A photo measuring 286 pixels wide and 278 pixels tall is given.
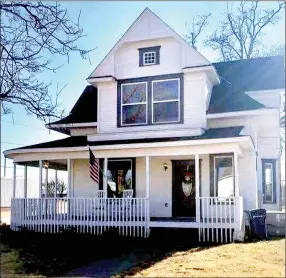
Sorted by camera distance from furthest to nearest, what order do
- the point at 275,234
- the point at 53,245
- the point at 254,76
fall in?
the point at 254,76, the point at 275,234, the point at 53,245

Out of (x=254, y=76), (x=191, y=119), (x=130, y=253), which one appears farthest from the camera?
(x=254, y=76)

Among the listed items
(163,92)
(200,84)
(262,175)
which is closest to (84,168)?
(163,92)

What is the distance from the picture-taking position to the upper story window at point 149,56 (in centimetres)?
1555

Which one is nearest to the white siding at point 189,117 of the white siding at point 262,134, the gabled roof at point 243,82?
the gabled roof at point 243,82

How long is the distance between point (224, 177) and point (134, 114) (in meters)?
4.30

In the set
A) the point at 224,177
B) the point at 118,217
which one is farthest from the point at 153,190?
the point at 224,177

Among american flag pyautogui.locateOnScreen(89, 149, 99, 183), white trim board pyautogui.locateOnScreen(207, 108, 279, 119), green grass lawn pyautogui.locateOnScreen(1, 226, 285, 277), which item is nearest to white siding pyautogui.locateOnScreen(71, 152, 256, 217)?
white trim board pyautogui.locateOnScreen(207, 108, 279, 119)

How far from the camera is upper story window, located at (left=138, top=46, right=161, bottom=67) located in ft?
51.0

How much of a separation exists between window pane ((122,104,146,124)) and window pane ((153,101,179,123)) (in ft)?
1.62

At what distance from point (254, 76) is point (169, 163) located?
19.6 ft

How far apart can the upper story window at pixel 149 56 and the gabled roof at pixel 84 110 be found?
325 centimetres

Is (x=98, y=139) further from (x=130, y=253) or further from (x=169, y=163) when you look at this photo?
(x=130, y=253)

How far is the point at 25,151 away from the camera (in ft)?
49.6

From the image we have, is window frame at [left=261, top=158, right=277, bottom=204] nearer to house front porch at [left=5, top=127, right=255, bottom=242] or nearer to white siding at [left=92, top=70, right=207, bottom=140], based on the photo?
house front porch at [left=5, top=127, right=255, bottom=242]
